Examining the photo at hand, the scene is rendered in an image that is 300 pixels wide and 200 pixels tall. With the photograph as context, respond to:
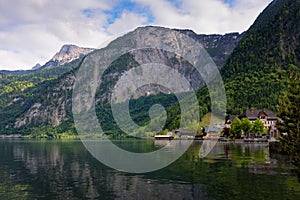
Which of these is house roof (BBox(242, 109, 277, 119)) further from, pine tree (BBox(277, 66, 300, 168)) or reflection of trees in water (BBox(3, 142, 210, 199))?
reflection of trees in water (BBox(3, 142, 210, 199))

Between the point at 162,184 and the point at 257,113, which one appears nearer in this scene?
the point at 162,184

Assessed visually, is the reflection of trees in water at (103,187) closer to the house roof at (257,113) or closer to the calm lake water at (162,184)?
the calm lake water at (162,184)

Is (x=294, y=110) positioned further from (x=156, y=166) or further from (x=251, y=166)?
(x=156, y=166)

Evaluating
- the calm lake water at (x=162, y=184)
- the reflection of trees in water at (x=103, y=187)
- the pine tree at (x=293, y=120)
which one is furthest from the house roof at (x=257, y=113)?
the reflection of trees in water at (x=103, y=187)

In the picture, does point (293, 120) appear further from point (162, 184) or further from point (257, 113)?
point (257, 113)

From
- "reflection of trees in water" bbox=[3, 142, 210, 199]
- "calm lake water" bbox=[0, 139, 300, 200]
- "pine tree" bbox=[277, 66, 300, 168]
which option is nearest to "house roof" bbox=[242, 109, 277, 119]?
"pine tree" bbox=[277, 66, 300, 168]

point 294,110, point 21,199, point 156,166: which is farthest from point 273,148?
point 21,199

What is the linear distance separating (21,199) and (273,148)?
217 ft

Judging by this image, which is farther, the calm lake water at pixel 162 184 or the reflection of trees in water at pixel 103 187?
the reflection of trees in water at pixel 103 187

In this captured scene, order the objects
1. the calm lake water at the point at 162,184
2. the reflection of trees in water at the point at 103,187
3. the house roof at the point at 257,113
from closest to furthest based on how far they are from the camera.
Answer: the calm lake water at the point at 162,184, the reflection of trees in water at the point at 103,187, the house roof at the point at 257,113

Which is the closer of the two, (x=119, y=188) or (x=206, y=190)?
(x=206, y=190)

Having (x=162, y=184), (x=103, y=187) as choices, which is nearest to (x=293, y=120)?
(x=162, y=184)

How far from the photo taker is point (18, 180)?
4947 centimetres

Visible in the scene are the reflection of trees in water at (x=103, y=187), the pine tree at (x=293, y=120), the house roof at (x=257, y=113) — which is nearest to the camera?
the reflection of trees in water at (x=103, y=187)
